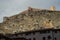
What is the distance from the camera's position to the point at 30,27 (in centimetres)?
5488

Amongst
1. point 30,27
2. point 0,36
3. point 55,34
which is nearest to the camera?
point 0,36

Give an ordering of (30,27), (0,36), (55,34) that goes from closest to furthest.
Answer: (0,36) → (55,34) → (30,27)

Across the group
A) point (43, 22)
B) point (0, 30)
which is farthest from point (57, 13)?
point (0, 30)

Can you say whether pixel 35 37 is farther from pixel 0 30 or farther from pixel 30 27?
pixel 0 30

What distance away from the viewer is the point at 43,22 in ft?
179

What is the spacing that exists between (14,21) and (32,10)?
12.7ft

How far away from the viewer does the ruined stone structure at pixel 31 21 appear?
54188mm

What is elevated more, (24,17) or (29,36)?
(24,17)

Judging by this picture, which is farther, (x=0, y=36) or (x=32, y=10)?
(x=32, y=10)

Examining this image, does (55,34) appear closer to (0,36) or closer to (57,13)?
(57,13)

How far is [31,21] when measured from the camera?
55125 millimetres

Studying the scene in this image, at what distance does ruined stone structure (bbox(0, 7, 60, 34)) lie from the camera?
178ft

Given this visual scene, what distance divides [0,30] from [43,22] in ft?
24.1

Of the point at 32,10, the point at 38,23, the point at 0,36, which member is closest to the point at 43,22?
the point at 38,23
